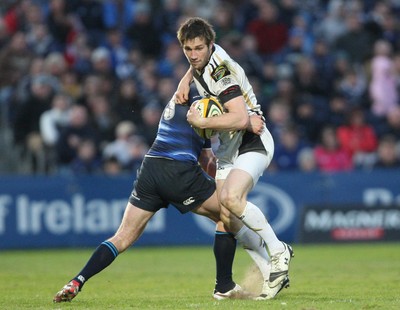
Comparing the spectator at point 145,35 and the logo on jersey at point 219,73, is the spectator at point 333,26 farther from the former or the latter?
the logo on jersey at point 219,73

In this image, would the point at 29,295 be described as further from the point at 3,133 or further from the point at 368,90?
the point at 368,90

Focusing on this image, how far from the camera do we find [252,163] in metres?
9.10

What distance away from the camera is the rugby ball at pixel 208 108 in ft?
29.3

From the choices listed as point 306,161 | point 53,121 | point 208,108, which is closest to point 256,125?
point 208,108

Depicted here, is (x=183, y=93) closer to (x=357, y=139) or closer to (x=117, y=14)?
(x=357, y=139)

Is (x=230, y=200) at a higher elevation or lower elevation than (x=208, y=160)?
lower

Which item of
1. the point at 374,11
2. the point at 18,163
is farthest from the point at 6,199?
the point at 374,11

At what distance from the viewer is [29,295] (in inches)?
387

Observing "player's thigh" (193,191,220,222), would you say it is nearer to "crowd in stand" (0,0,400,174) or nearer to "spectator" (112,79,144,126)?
"crowd in stand" (0,0,400,174)

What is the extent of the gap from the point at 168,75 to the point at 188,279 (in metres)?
8.50

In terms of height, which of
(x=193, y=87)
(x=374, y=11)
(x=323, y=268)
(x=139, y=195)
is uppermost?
(x=374, y=11)

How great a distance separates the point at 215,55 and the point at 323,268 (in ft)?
16.5

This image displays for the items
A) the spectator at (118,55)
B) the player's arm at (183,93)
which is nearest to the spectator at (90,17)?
the spectator at (118,55)

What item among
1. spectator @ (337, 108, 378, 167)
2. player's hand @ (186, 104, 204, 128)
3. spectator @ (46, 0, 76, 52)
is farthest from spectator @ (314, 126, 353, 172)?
player's hand @ (186, 104, 204, 128)
